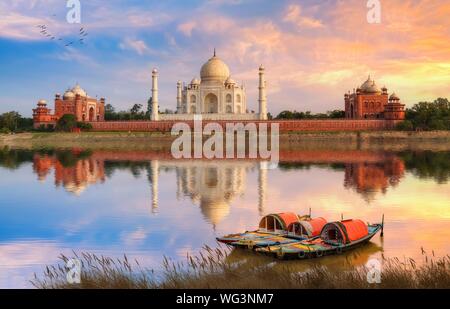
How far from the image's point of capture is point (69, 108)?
53812 mm

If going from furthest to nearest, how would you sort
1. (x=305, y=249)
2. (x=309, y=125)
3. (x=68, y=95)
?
(x=68, y=95) < (x=309, y=125) < (x=305, y=249)

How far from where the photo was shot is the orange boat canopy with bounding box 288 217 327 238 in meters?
8.60

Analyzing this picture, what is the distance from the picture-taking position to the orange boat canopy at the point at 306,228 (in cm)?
860

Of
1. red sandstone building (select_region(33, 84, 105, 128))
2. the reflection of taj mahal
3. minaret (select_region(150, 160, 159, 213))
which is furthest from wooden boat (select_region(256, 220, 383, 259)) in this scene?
red sandstone building (select_region(33, 84, 105, 128))

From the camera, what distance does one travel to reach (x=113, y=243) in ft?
29.3

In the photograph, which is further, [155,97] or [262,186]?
[155,97]

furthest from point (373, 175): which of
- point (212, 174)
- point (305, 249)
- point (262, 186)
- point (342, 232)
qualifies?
point (305, 249)

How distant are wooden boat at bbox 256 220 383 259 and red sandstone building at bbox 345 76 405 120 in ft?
133

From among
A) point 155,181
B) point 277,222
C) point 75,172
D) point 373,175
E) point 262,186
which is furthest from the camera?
point 75,172

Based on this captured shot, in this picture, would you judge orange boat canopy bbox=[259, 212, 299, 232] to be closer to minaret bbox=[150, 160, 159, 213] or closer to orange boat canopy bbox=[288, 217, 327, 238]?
orange boat canopy bbox=[288, 217, 327, 238]

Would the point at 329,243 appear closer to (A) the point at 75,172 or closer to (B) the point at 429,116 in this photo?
(A) the point at 75,172

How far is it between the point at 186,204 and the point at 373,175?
8.70 m
